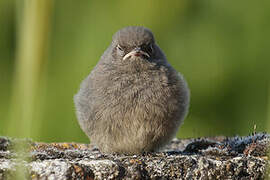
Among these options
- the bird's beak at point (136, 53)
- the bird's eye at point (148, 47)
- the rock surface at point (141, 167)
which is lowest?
the rock surface at point (141, 167)

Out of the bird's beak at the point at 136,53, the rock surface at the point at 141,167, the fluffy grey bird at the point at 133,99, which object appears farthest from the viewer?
the bird's beak at the point at 136,53

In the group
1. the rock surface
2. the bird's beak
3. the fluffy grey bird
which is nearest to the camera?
the rock surface

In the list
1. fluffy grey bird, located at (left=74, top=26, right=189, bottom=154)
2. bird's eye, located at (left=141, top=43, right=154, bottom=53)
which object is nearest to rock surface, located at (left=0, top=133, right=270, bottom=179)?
fluffy grey bird, located at (left=74, top=26, right=189, bottom=154)

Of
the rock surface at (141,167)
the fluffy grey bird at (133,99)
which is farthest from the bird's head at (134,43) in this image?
the rock surface at (141,167)

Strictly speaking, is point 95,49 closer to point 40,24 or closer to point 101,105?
point 101,105

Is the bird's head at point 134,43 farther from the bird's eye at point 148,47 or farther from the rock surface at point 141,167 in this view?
the rock surface at point 141,167

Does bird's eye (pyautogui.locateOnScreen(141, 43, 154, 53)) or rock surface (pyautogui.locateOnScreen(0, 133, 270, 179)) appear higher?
bird's eye (pyautogui.locateOnScreen(141, 43, 154, 53))

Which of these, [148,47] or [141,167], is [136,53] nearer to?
[148,47]

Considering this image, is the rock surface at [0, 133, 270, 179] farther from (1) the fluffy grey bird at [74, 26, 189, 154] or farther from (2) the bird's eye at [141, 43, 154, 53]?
(2) the bird's eye at [141, 43, 154, 53]
